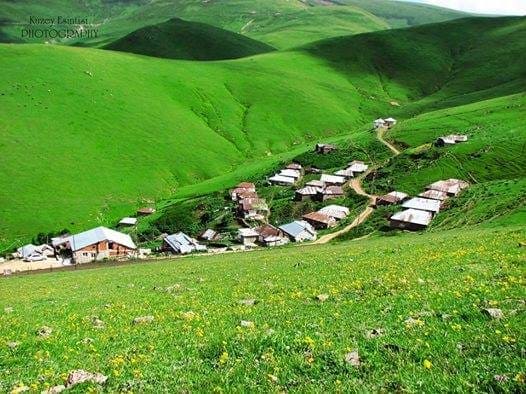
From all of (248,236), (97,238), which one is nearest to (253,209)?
(248,236)

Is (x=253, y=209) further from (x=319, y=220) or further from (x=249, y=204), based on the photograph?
(x=319, y=220)

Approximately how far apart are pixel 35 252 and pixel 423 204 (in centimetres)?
7639

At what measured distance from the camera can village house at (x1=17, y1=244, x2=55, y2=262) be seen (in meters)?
96.7

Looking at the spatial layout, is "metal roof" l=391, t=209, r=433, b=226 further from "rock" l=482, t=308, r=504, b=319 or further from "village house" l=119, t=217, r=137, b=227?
"rock" l=482, t=308, r=504, b=319

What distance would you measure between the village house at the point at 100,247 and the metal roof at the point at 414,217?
52.1 metres

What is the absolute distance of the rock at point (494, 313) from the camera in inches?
486

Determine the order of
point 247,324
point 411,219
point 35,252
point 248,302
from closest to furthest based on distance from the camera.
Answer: point 247,324
point 248,302
point 411,219
point 35,252

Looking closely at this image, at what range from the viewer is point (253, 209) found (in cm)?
11200

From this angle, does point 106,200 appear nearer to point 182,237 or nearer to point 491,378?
point 182,237

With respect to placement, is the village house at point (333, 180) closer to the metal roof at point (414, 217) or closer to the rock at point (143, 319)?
the metal roof at point (414, 217)

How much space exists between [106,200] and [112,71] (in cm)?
7689

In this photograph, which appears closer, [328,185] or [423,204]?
[423,204]

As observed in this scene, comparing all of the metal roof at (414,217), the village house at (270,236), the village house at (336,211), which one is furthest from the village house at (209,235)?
the metal roof at (414,217)

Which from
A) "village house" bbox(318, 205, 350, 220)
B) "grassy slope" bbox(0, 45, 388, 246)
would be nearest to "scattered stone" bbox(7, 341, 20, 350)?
"village house" bbox(318, 205, 350, 220)
